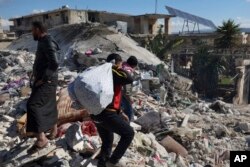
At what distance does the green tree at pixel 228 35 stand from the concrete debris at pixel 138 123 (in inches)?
576

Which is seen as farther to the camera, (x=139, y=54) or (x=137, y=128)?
(x=139, y=54)

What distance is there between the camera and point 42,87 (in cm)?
411

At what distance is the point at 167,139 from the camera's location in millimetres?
5480

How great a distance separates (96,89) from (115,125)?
1.34ft

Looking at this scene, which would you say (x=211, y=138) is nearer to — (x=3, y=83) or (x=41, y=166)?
(x=41, y=166)

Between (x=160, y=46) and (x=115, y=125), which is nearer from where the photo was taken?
(x=115, y=125)

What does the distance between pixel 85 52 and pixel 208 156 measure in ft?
19.7

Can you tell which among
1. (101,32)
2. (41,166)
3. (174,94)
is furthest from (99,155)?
(101,32)

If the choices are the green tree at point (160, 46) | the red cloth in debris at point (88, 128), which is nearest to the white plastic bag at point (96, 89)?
the red cloth in debris at point (88, 128)

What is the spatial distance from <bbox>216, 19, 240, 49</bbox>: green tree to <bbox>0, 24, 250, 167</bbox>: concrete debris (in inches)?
576

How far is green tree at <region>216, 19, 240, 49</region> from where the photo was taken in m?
25.2

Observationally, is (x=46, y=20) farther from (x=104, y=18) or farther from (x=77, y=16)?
(x=104, y=18)

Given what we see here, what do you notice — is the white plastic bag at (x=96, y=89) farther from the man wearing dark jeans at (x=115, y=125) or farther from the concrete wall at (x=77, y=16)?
the concrete wall at (x=77, y=16)

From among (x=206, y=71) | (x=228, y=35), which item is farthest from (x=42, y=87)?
(x=228, y=35)
